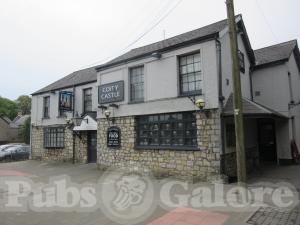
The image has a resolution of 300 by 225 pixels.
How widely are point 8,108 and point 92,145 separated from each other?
48596 millimetres

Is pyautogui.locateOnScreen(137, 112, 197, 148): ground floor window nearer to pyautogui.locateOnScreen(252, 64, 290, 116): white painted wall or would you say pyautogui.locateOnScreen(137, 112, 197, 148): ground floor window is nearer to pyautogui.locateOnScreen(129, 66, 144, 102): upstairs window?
pyautogui.locateOnScreen(129, 66, 144, 102): upstairs window

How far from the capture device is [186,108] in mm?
10938

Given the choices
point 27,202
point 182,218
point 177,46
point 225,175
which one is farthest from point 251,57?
point 27,202

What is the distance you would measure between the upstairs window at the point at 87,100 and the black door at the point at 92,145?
153 centimetres

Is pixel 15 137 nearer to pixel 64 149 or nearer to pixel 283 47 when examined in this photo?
pixel 64 149

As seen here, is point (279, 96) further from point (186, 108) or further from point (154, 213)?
point (154, 213)

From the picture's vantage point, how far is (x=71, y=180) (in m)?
11.8

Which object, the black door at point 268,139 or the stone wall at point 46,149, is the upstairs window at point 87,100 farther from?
the black door at point 268,139

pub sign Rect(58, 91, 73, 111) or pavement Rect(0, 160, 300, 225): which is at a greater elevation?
pub sign Rect(58, 91, 73, 111)

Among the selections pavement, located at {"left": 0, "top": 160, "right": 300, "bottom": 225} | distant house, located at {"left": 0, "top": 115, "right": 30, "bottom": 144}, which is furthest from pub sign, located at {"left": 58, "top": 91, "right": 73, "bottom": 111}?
distant house, located at {"left": 0, "top": 115, "right": 30, "bottom": 144}

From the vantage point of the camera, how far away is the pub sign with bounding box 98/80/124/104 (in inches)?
529

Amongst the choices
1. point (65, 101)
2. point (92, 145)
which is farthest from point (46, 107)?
point (92, 145)

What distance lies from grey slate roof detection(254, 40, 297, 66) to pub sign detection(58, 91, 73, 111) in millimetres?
11743

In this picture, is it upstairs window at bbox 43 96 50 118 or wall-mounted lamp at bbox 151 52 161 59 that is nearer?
wall-mounted lamp at bbox 151 52 161 59
